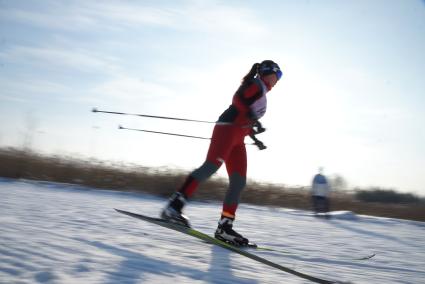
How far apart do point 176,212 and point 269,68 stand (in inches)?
62.6

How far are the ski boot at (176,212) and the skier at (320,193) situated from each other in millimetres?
8844

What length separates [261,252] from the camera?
3.12 meters

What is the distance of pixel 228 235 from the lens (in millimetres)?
3320

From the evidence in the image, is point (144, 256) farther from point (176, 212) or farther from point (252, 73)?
point (252, 73)

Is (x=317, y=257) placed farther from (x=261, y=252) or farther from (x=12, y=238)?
(x=12, y=238)

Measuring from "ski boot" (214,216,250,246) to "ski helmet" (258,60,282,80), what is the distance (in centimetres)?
140

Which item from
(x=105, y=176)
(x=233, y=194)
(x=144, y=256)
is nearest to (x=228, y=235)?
(x=233, y=194)

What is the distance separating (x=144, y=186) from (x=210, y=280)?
362 inches

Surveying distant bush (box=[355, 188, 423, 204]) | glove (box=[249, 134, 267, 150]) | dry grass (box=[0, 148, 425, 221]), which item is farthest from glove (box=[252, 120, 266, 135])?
distant bush (box=[355, 188, 423, 204])

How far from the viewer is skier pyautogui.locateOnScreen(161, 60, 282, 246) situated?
3.37 meters

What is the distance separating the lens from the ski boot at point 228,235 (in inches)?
129

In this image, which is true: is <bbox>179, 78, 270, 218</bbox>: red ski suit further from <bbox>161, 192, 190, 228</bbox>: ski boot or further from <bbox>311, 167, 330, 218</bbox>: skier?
<bbox>311, 167, 330, 218</bbox>: skier

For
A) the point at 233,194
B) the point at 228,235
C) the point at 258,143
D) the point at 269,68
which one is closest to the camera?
the point at 228,235

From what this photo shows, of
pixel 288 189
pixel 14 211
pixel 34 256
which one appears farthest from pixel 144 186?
pixel 34 256
